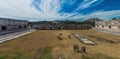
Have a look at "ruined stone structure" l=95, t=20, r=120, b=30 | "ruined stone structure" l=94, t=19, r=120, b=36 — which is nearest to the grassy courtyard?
"ruined stone structure" l=94, t=19, r=120, b=36

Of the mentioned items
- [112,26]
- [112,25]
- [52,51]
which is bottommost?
[52,51]

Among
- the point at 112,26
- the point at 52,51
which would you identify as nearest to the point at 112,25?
the point at 112,26

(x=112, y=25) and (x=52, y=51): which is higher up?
(x=112, y=25)

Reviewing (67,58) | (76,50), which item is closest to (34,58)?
(67,58)

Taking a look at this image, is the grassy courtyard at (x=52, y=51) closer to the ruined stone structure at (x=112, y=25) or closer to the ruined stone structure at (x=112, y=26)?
the ruined stone structure at (x=112, y=26)

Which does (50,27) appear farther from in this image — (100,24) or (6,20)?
(6,20)

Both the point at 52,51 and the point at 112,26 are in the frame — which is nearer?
the point at 52,51

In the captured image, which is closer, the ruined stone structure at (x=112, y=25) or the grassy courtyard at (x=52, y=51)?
the grassy courtyard at (x=52, y=51)

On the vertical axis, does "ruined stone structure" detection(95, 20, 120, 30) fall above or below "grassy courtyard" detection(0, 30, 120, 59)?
above

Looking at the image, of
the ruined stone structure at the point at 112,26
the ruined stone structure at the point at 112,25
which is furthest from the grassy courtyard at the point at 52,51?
the ruined stone structure at the point at 112,25

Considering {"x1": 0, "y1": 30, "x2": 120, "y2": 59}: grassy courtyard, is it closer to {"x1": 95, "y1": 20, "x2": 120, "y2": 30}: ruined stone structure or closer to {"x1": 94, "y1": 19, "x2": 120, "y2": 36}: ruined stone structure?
{"x1": 94, "y1": 19, "x2": 120, "y2": 36}: ruined stone structure

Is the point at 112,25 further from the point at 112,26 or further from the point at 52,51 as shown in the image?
the point at 52,51
